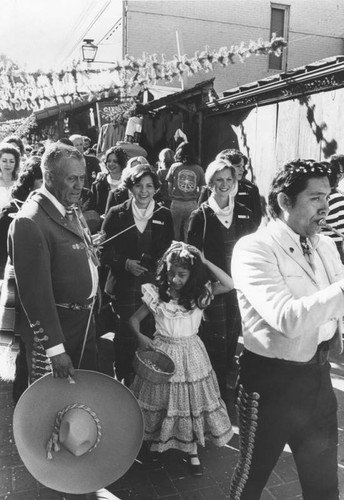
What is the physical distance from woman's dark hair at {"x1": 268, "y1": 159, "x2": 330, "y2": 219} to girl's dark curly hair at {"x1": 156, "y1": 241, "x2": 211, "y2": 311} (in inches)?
49.9

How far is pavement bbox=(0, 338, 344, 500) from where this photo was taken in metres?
2.91

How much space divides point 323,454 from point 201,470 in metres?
1.20

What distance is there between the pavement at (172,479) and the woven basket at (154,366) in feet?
2.02

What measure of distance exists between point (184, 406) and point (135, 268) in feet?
3.78

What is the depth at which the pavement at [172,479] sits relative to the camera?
9.55ft

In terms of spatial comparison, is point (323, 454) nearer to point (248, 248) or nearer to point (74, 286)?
point (248, 248)

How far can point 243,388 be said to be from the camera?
7.40ft

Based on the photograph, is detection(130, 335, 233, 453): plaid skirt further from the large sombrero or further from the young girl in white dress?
the large sombrero

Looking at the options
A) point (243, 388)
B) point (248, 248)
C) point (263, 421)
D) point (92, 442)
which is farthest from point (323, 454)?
point (92, 442)

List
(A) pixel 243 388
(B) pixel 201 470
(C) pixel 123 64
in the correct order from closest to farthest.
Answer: (A) pixel 243 388, (B) pixel 201 470, (C) pixel 123 64

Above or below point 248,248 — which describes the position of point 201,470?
below

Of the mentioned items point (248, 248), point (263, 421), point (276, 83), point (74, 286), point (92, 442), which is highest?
point (276, 83)

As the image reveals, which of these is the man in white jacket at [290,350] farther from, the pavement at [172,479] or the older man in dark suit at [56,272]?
the older man in dark suit at [56,272]

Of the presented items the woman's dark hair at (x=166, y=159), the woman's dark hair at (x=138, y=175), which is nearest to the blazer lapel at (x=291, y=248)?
the woman's dark hair at (x=138, y=175)
